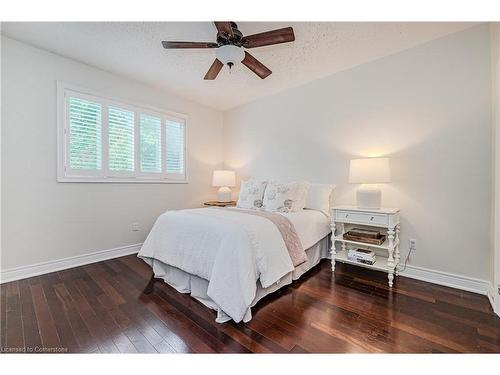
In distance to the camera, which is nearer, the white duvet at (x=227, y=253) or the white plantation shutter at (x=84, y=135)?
the white duvet at (x=227, y=253)

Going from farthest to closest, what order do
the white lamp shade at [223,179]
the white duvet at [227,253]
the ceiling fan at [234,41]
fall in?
the white lamp shade at [223,179] → the ceiling fan at [234,41] → the white duvet at [227,253]

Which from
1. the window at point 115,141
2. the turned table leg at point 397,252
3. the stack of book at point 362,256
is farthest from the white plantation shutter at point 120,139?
the turned table leg at point 397,252

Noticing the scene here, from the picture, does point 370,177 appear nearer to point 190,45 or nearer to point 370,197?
point 370,197

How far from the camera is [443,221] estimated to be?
88.4 inches

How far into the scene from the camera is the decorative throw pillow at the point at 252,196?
299 cm

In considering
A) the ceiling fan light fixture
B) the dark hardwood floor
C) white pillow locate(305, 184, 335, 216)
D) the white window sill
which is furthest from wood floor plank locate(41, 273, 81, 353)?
A: white pillow locate(305, 184, 335, 216)

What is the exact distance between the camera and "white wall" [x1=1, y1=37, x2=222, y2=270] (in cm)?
230

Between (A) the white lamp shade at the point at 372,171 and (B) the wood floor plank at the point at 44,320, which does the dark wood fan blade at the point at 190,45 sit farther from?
(B) the wood floor plank at the point at 44,320

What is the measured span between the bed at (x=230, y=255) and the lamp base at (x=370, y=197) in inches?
22.5

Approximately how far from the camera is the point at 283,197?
2.72 m

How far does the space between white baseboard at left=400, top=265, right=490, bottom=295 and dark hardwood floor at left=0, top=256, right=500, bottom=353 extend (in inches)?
3.7

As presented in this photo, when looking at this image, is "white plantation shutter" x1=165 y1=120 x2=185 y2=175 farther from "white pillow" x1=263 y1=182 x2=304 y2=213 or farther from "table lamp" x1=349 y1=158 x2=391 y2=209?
"table lamp" x1=349 y1=158 x2=391 y2=209
